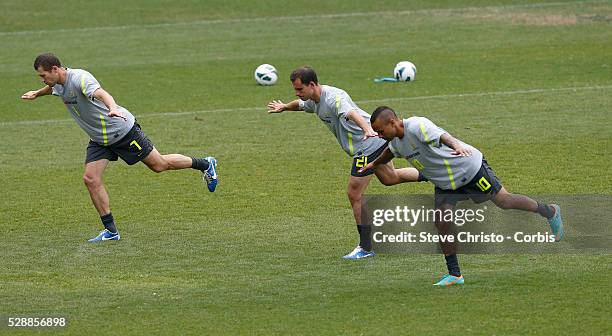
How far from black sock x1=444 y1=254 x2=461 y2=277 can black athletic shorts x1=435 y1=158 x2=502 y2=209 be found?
529mm

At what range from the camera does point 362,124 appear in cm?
1223

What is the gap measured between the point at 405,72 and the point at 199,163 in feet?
35.9

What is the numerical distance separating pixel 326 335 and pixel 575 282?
286cm

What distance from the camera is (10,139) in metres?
20.8

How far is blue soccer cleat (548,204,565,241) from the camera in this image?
12.5 metres

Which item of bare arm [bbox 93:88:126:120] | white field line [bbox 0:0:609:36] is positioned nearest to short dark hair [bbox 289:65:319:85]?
bare arm [bbox 93:88:126:120]

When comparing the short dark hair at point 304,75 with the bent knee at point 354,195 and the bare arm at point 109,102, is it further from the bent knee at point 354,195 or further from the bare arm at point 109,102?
the bare arm at point 109,102

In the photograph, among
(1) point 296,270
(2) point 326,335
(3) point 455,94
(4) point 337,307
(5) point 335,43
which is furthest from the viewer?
(5) point 335,43

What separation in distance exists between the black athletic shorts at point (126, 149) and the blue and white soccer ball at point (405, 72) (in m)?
11.9

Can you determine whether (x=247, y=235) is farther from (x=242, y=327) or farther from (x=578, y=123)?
(x=578, y=123)

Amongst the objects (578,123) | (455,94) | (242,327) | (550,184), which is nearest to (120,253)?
(242,327)

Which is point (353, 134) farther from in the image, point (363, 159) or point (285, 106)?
point (285, 106)

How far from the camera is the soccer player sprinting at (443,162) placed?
11.1 meters

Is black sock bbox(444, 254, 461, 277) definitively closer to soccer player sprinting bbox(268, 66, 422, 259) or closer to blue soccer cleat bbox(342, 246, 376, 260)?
soccer player sprinting bbox(268, 66, 422, 259)
